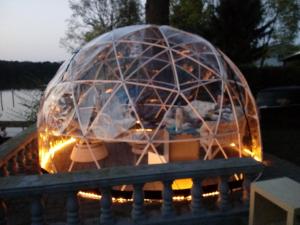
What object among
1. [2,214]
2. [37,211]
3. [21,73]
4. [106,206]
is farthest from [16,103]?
[106,206]

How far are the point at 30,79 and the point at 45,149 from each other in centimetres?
695

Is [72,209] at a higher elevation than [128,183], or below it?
below

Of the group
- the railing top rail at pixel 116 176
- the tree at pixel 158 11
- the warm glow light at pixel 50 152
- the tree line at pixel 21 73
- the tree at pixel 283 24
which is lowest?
the warm glow light at pixel 50 152

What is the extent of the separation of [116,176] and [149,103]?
235 centimetres

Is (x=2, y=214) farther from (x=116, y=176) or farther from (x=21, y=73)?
(x=21, y=73)

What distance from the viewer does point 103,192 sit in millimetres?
3086

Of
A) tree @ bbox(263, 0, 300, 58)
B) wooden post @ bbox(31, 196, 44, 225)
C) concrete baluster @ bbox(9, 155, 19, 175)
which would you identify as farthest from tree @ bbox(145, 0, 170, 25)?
tree @ bbox(263, 0, 300, 58)

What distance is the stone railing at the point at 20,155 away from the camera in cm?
525

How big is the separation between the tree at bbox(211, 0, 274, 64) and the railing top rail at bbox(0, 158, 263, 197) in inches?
760

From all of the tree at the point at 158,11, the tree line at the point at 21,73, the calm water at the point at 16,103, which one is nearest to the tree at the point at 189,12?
the tree line at the point at 21,73

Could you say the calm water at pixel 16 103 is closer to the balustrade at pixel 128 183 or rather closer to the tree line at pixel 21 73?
the tree line at pixel 21 73

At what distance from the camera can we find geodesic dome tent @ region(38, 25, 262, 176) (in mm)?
4949

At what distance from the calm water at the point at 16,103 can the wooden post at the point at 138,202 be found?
866 centimetres

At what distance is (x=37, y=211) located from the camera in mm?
2928
